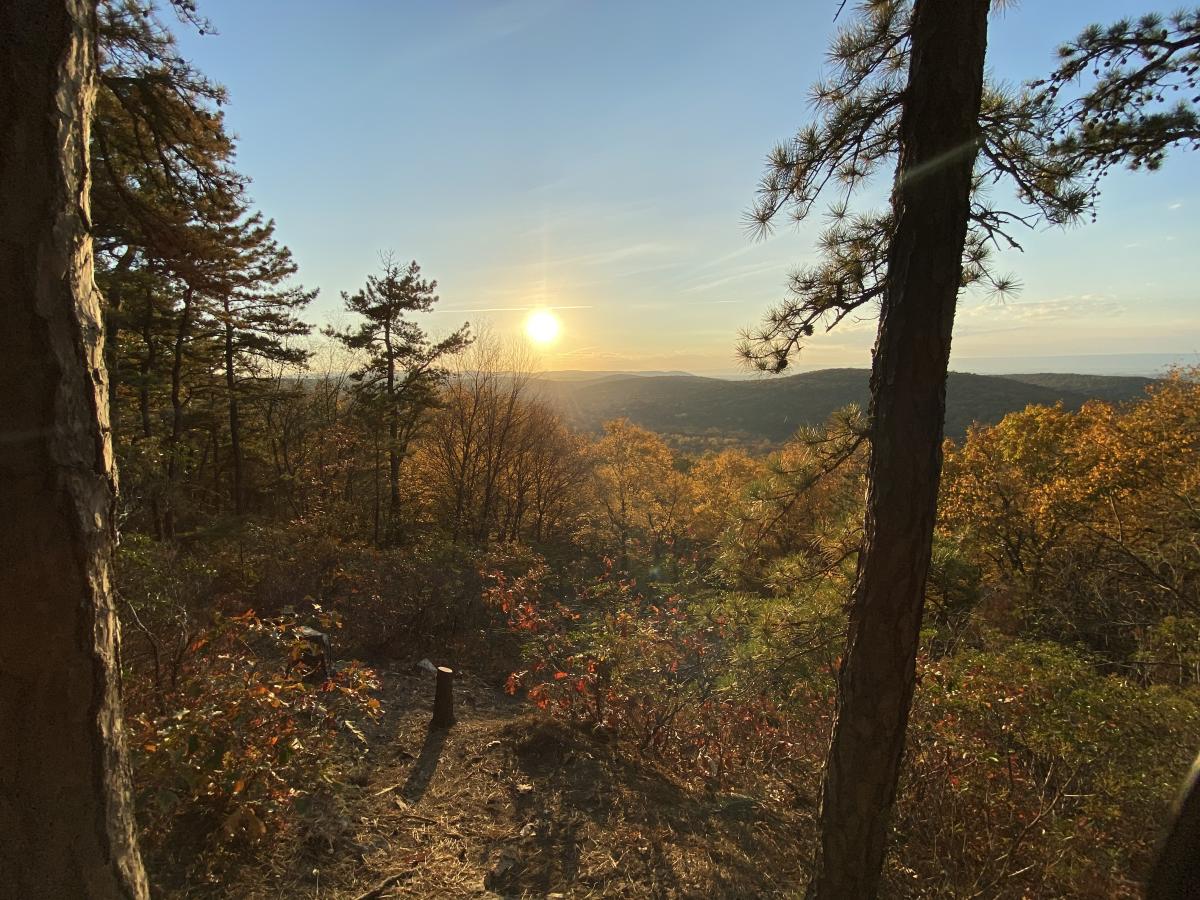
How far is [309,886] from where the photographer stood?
304 cm

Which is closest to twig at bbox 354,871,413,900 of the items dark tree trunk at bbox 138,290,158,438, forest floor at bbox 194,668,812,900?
forest floor at bbox 194,668,812,900

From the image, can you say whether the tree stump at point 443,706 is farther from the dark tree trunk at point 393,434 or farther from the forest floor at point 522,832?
the dark tree trunk at point 393,434

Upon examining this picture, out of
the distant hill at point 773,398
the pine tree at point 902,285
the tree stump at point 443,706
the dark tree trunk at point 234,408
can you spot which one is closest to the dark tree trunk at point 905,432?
the pine tree at point 902,285

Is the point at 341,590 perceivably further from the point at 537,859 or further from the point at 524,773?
the point at 537,859

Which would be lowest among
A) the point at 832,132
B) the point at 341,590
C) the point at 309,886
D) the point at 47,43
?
the point at 341,590

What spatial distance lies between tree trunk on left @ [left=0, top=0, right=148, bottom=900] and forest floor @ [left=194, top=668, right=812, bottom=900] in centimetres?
211

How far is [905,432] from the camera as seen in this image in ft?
8.12

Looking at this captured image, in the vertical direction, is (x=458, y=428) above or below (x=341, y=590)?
above

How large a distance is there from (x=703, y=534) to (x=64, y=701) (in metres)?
29.5

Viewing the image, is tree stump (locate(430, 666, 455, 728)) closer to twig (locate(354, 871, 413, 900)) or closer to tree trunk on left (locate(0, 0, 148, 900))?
twig (locate(354, 871, 413, 900))

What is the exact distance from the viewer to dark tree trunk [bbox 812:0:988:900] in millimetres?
2359

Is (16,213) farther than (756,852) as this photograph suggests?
No

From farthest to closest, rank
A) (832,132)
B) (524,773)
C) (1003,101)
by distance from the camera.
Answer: (524,773) < (832,132) < (1003,101)

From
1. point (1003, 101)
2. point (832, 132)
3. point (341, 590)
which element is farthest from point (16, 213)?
point (341, 590)
